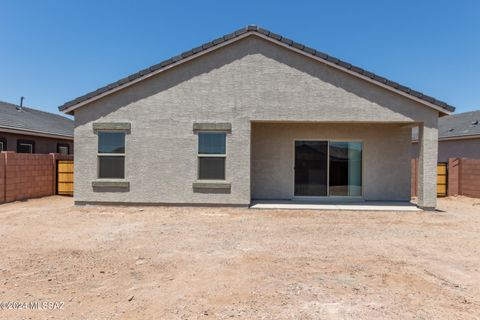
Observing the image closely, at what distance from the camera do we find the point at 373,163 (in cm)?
1291

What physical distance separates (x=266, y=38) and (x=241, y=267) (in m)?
8.84

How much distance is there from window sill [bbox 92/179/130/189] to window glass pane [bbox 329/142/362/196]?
8.49 m

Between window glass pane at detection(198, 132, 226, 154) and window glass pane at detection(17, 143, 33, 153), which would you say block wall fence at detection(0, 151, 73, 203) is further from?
window glass pane at detection(198, 132, 226, 154)

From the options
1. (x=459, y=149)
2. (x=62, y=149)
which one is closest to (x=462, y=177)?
(x=459, y=149)

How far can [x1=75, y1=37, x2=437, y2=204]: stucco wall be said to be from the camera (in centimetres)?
1114

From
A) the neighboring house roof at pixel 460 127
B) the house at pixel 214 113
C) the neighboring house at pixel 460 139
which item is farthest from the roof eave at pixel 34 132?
the neighboring house roof at pixel 460 127

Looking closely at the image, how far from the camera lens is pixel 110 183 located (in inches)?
448

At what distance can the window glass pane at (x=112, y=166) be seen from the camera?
11.5m

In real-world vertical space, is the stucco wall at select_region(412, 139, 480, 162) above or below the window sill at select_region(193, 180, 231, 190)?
above

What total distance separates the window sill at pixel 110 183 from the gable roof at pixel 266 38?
300 centimetres

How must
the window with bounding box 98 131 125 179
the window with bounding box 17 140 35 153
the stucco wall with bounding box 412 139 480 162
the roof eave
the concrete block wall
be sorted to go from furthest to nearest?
the stucco wall with bounding box 412 139 480 162, the window with bounding box 17 140 35 153, the roof eave, the concrete block wall, the window with bounding box 98 131 125 179

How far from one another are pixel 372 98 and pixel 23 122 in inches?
804

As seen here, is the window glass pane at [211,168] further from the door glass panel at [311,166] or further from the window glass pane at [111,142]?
the door glass panel at [311,166]

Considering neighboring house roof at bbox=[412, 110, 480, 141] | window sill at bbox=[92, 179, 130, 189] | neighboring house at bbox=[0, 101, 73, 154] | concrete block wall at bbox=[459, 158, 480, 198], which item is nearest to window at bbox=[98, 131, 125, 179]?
window sill at bbox=[92, 179, 130, 189]
